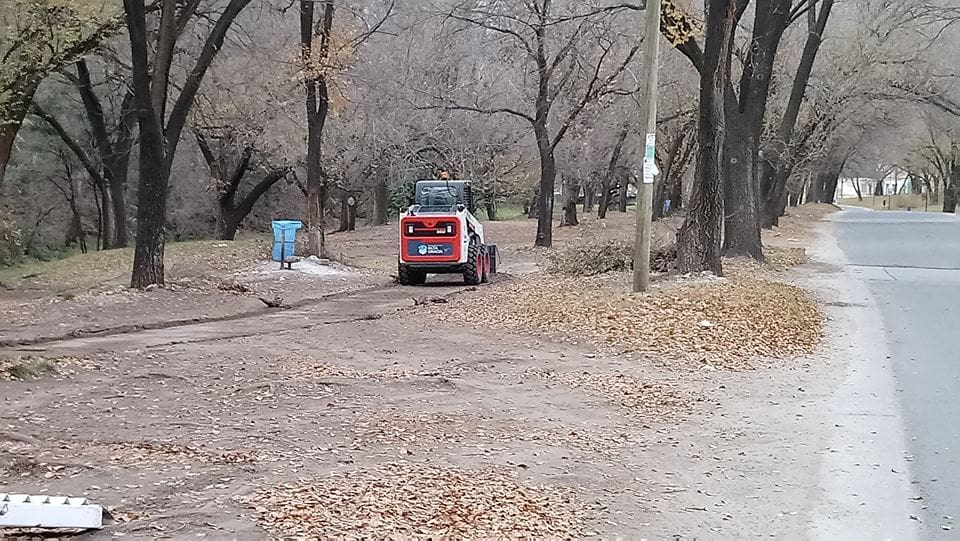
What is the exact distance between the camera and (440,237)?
67.5 feet

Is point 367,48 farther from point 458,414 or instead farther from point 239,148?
point 458,414

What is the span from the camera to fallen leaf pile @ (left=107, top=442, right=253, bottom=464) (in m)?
6.67

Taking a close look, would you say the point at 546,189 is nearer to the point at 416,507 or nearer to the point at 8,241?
the point at 8,241

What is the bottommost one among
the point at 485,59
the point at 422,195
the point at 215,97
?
the point at 422,195

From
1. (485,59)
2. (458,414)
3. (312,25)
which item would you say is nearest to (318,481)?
(458,414)

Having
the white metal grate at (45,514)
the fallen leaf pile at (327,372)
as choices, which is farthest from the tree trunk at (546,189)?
the white metal grate at (45,514)

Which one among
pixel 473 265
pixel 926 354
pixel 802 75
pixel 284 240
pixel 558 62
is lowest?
pixel 926 354

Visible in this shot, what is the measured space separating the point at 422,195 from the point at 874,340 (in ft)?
38.1

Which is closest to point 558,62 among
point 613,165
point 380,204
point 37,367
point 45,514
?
point 613,165

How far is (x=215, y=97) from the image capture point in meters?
29.4

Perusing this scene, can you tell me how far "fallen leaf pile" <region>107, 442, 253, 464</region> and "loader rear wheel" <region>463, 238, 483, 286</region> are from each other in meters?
13.9

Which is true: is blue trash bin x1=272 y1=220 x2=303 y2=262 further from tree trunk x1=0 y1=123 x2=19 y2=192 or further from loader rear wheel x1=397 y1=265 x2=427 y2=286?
tree trunk x1=0 y1=123 x2=19 y2=192

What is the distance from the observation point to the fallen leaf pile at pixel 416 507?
17.6 feet

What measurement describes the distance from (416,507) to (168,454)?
218 centimetres
